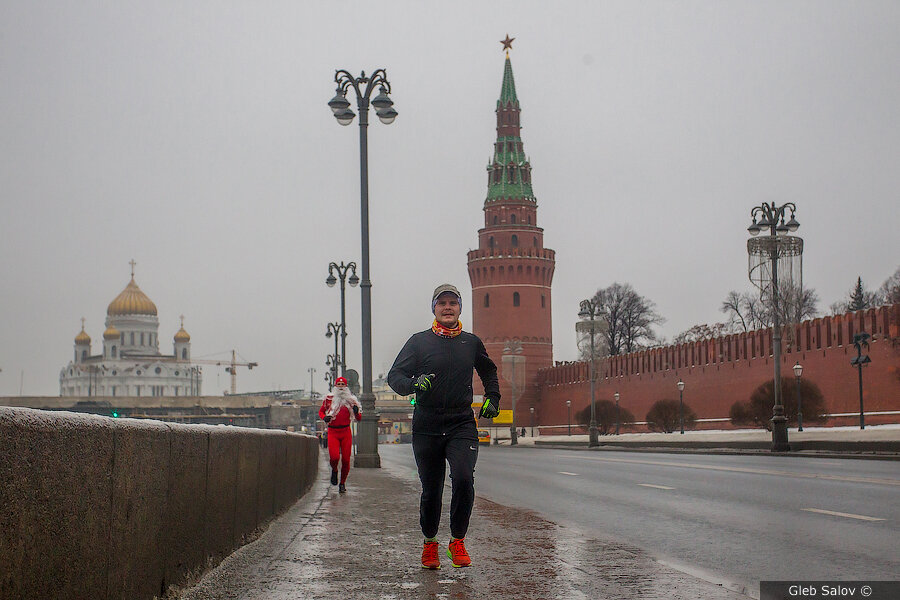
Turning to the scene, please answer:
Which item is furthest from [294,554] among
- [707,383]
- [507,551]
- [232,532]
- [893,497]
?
[707,383]

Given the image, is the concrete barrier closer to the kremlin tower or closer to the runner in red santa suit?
the runner in red santa suit

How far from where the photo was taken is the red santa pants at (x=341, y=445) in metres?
14.5

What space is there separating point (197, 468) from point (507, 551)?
9.24 feet

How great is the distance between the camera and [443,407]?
262 inches

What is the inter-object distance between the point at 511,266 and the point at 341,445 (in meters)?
96.8

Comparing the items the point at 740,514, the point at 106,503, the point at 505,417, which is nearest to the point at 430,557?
the point at 106,503

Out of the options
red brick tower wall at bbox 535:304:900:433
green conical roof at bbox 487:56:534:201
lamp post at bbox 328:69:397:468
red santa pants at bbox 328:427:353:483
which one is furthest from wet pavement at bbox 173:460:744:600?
green conical roof at bbox 487:56:534:201

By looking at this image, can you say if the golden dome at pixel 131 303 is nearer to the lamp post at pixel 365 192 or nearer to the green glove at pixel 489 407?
the lamp post at pixel 365 192

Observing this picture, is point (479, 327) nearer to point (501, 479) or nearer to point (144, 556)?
point (501, 479)

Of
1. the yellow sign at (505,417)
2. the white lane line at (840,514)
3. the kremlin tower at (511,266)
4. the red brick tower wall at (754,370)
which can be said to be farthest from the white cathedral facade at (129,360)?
the white lane line at (840,514)

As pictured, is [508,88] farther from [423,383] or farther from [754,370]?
[423,383]

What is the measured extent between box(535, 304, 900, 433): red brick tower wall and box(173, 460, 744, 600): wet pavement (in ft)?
105

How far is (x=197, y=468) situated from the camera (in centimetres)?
607

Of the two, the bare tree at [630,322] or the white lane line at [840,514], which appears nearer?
the white lane line at [840,514]
